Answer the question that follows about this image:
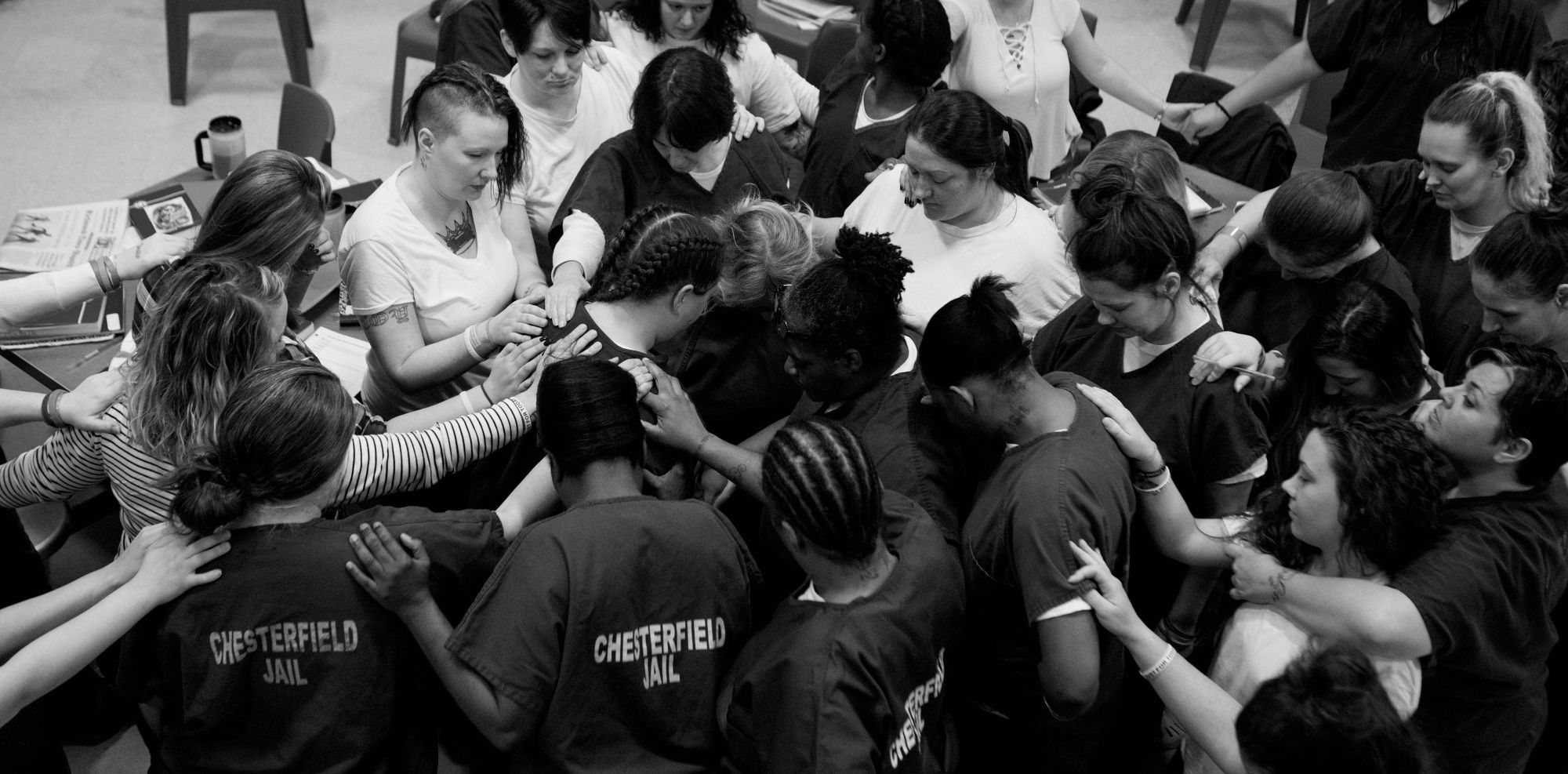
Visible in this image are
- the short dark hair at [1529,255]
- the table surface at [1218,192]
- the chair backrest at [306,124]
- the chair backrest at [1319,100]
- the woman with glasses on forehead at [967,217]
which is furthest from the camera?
the chair backrest at [1319,100]

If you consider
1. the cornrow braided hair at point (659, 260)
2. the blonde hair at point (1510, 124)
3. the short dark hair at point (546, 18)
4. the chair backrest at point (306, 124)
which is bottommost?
the chair backrest at point (306, 124)

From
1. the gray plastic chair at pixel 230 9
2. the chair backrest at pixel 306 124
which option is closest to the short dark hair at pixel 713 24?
the chair backrest at pixel 306 124

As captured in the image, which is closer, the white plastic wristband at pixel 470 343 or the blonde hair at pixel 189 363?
the blonde hair at pixel 189 363

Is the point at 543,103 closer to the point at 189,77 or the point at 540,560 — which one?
the point at 540,560

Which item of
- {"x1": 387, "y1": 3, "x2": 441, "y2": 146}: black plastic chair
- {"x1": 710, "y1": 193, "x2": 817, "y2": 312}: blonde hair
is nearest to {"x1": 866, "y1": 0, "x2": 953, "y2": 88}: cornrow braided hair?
{"x1": 710, "y1": 193, "x2": 817, "y2": 312}: blonde hair

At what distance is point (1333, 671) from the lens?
5.36 ft

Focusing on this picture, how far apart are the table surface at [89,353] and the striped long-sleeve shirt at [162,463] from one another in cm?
59

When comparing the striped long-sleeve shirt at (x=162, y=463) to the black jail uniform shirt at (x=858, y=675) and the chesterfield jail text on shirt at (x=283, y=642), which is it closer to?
the chesterfield jail text on shirt at (x=283, y=642)

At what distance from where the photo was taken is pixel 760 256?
103 inches

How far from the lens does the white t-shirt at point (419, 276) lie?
2.67 meters

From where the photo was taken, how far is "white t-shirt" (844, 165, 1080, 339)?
2.84 metres

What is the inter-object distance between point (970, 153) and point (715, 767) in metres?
1.46

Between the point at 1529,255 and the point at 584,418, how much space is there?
200 cm

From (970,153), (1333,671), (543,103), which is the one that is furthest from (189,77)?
(1333,671)
